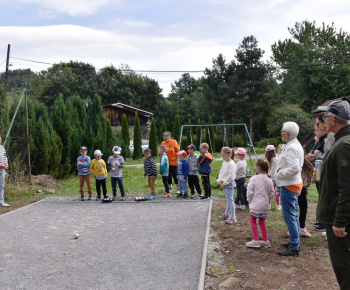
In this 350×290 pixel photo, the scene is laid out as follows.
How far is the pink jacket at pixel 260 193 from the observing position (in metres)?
5.47

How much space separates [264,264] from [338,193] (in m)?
2.26

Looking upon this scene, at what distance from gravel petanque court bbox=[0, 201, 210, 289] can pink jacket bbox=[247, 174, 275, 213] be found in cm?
112

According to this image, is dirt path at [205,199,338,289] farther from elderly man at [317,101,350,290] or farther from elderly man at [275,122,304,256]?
elderly man at [317,101,350,290]

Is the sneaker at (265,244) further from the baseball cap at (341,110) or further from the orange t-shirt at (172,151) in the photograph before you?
the orange t-shirt at (172,151)

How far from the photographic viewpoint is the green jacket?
2.71 m

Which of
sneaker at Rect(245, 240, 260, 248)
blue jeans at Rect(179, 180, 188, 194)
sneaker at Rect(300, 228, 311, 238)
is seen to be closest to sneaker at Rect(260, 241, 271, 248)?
sneaker at Rect(245, 240, 260, 248)

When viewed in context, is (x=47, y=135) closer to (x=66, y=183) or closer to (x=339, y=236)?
(x=66, y=183)

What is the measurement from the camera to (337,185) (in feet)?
9.47

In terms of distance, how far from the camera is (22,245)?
602cm

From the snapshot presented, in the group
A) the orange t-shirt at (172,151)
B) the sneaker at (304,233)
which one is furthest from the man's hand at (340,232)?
the orange t-shirt at (172,151)

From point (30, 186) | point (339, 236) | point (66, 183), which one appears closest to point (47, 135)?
point (66, 183)

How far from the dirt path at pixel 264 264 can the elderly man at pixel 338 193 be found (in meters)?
1.40

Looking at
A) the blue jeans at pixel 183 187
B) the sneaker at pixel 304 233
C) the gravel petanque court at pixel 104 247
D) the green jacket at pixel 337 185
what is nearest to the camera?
the green jacket at pixel 337 185

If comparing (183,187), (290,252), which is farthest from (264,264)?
(183,187)
